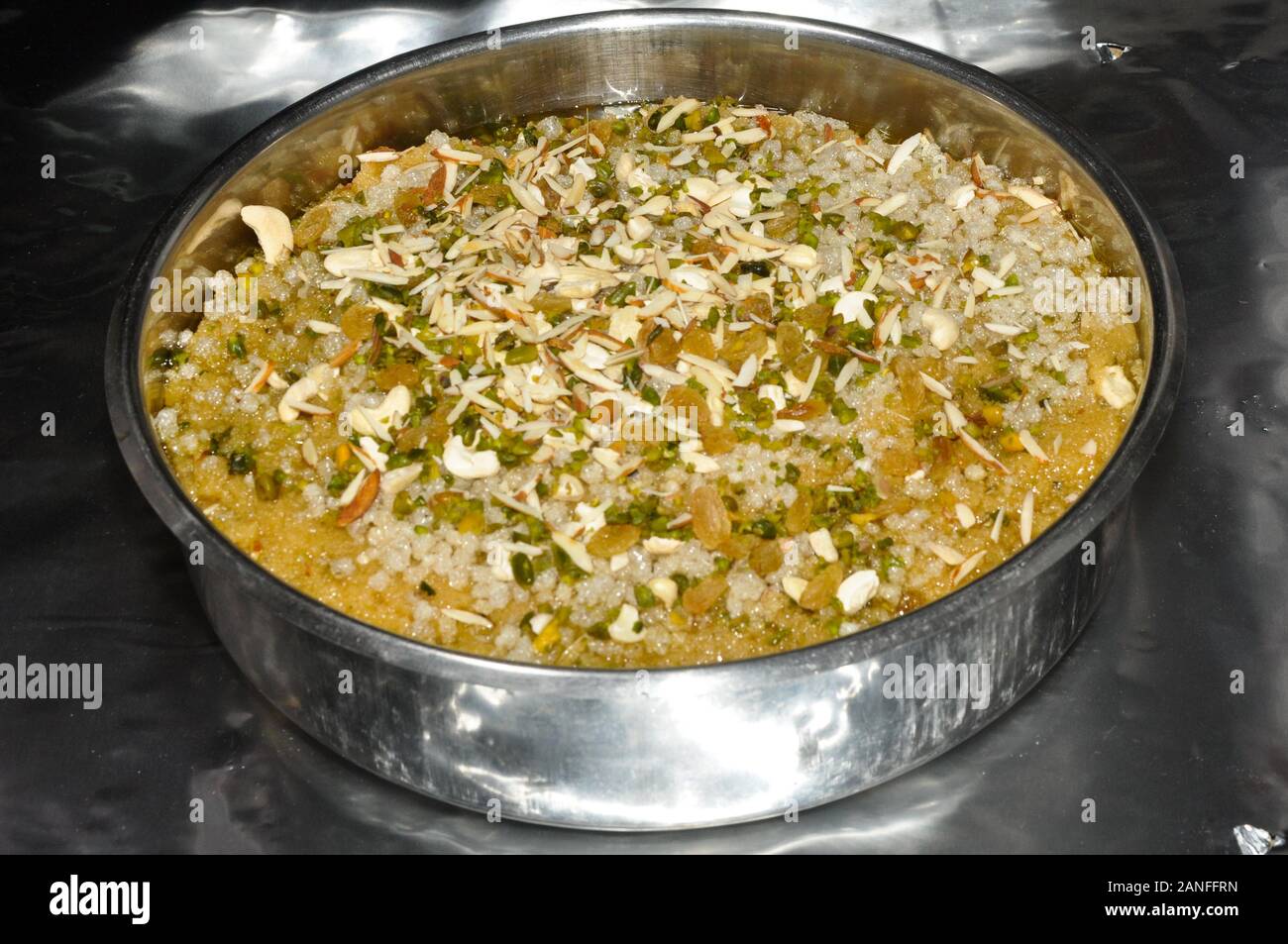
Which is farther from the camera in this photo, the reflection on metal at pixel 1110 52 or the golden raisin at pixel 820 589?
the reflection on metal at pixel 1110 52

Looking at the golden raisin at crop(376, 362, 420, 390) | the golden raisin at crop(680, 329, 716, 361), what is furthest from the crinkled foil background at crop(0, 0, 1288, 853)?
the golden raisin at crop(680, 329, 716, 361)

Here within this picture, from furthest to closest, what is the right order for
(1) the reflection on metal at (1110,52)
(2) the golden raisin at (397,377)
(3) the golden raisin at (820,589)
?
1. (1) the reflection on metal at (1110,52)
2. (2) the golden raisin at (397,377)
3. (3) the golden raisin at (820,589)

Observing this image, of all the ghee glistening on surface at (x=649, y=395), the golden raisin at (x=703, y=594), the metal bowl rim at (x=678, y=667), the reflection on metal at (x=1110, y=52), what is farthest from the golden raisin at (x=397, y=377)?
the reflection on metal at (x=1110, y=52)

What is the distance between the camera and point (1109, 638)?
1197mm

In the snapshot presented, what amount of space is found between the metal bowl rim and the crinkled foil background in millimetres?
202

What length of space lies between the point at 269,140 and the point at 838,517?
27.1 inches

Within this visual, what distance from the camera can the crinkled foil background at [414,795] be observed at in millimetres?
1086

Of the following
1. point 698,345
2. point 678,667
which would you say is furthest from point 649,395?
point 678,667

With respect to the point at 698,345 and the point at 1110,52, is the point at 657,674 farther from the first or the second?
the point at 1110,52

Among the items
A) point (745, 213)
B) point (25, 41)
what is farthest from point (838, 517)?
point (25, 41)

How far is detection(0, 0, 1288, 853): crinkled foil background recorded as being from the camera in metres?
1.09

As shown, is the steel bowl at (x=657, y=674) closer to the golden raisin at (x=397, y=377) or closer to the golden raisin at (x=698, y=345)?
the golden raisin at (x=397, y=377)

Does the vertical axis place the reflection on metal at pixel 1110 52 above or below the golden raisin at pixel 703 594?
above

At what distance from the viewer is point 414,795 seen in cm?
110
